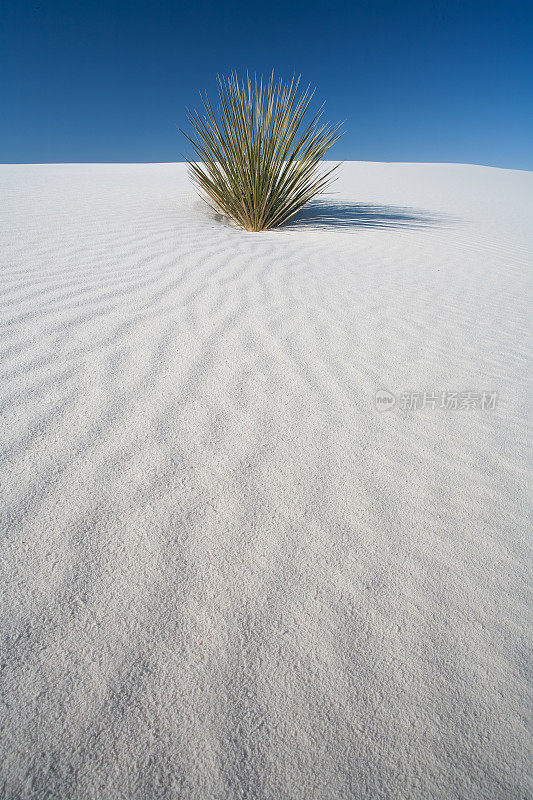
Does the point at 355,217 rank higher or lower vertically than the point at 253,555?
higher

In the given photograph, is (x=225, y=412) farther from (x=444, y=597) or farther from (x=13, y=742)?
(x=13, y=742)

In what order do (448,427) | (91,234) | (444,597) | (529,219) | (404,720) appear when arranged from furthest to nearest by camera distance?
(529,219) → (91,234) → (448,427) → (444,597) → (404,720)

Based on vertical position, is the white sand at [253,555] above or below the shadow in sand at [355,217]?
below

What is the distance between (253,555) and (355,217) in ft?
20.7

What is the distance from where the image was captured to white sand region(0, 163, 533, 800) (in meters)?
0.80

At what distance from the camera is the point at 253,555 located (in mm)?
1143

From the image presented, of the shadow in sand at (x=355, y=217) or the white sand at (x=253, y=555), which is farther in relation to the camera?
the shadow in sand at (x=355, y=217)

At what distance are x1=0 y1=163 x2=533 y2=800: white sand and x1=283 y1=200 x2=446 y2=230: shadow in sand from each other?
3511 mm

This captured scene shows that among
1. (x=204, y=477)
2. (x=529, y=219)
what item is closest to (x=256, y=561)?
(x=204, y=477)

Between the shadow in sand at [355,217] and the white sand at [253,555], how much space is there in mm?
3511

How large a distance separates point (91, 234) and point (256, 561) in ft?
12.4

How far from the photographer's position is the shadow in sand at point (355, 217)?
5621mm

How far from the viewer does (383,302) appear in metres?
3.09

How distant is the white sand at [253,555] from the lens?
0.80m
